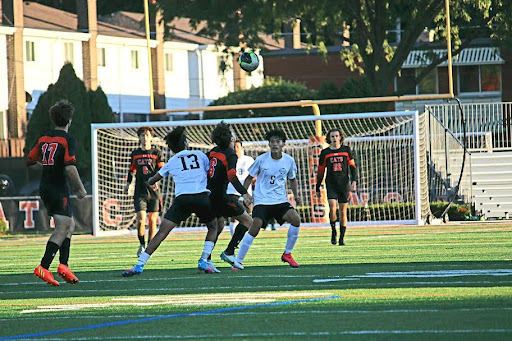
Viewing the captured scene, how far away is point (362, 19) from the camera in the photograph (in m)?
35.2

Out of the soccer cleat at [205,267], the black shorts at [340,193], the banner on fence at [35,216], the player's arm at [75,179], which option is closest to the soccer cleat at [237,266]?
the soccer cleat at [205,267]

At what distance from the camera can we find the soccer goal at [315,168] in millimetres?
25047

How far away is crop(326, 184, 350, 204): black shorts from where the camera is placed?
60.3 feet

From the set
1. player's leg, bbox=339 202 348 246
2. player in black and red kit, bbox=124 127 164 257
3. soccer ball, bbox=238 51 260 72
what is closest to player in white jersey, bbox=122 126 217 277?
player in black and red kit, bbox=124 127 164 257

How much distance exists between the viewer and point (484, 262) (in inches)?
517

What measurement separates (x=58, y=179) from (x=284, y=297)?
351 centimetres

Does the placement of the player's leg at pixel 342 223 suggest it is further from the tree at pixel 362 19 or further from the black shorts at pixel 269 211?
the tree at pixel 362 19

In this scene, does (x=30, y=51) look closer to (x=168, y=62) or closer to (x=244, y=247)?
(x=168, y=62)

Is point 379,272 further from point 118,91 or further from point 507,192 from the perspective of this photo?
point 118,91

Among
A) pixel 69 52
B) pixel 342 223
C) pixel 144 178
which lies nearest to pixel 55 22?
pixel 69 52

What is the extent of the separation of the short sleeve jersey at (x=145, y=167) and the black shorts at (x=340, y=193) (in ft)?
9.91

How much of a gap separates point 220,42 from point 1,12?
21.0 metres

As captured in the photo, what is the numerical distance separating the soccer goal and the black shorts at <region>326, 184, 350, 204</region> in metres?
6.01

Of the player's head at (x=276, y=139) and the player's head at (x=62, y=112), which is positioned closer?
the player's head at (x=62, y=112)
